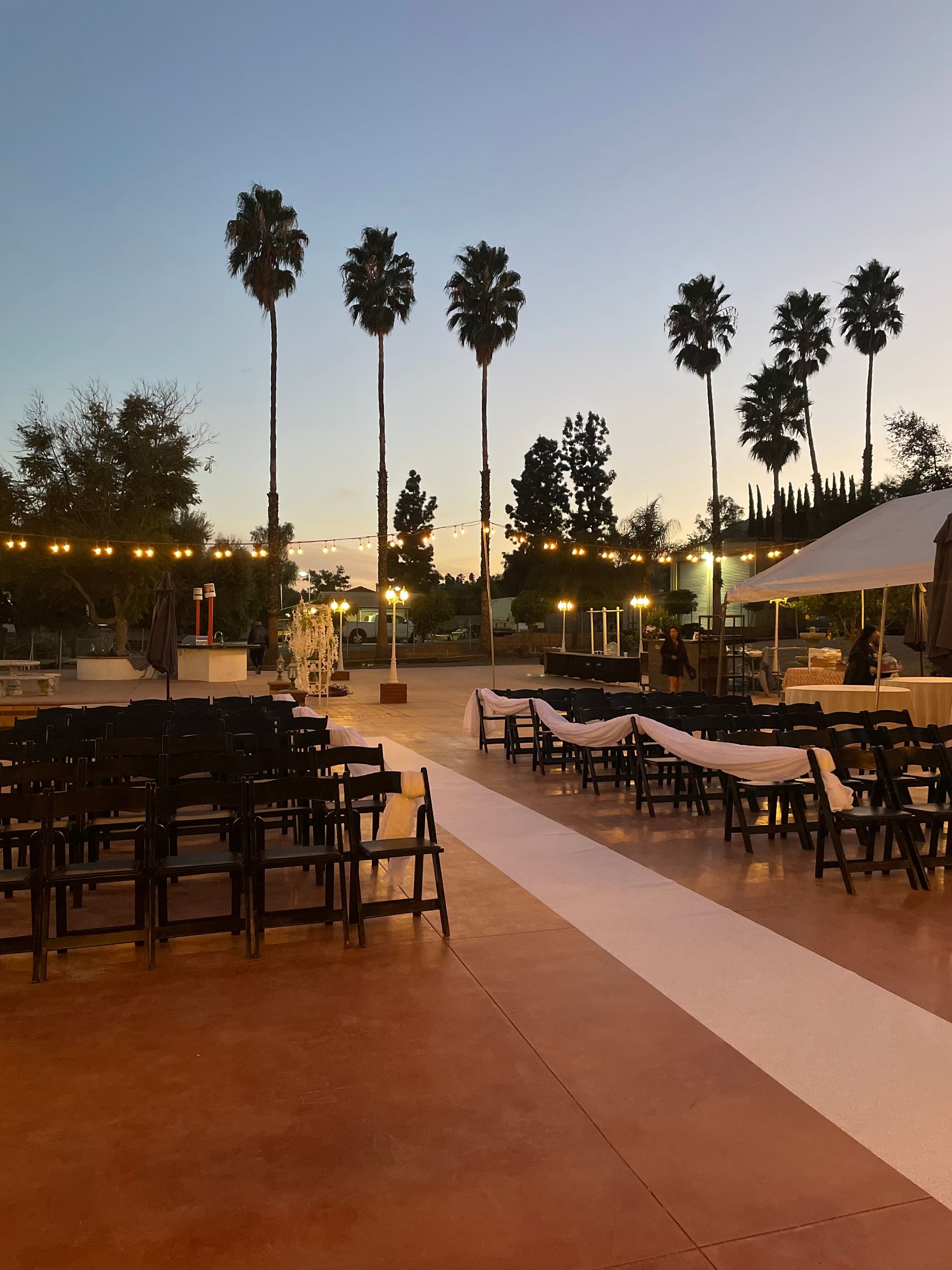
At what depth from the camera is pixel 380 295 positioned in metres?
38.6

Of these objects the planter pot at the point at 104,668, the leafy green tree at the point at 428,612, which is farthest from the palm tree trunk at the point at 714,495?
the planter pot at the point at 104,668

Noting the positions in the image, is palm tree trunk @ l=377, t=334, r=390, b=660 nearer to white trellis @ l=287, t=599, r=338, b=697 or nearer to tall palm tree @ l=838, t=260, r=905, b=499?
white trellis @ l=287, t=599, r=338, b=697

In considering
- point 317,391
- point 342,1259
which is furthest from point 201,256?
point 342,1259

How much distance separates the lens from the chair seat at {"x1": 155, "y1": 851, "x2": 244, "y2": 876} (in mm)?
4352

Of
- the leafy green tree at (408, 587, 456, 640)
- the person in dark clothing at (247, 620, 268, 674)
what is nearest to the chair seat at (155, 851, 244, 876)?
the person in dark clothing at (247, 620, 268, 674)

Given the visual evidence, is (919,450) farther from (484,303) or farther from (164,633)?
(164,633)

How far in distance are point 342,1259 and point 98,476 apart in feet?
104

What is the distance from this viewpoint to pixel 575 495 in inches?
2611

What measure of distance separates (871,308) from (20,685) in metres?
43.0

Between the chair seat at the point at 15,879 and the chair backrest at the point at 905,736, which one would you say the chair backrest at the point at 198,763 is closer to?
the chair seat at the point at 15,879

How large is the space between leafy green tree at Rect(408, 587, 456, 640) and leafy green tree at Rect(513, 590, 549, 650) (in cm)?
462

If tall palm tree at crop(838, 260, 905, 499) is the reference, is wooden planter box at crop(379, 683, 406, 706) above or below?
below

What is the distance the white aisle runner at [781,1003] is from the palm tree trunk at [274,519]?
28.3 metres

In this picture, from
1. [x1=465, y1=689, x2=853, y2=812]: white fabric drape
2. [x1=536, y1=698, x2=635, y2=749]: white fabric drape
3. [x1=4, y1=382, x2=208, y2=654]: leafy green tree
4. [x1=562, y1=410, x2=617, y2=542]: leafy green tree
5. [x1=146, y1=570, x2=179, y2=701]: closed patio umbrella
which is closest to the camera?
[x1=465, y1=689, x2=853, y2=812]: white fabric drape
